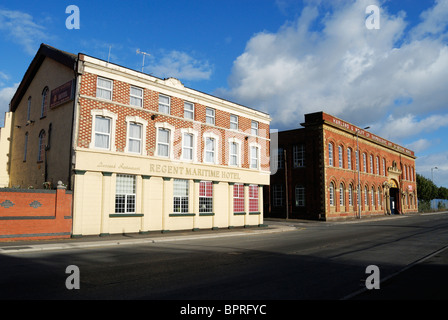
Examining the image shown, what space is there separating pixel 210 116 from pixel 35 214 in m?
14.4

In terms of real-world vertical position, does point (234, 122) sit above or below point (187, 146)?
above

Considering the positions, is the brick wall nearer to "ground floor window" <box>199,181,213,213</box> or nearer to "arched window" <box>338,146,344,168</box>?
"ground floor window" <box>199,181,213,213</box>

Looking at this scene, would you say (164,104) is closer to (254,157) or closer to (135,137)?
(135,137)

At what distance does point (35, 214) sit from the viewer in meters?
17.3

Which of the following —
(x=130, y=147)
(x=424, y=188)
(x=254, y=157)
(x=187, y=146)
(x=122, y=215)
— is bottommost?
(x=122, y=215)

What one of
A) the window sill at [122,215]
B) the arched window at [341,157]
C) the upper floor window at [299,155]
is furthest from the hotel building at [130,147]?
the arched window at [341,157]

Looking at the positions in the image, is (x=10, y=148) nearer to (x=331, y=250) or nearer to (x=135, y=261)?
(x=135, y=261)

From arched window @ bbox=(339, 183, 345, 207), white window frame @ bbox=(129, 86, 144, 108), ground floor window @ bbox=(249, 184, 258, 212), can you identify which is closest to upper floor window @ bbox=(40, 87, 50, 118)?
white window frame @ bbox=(129, 86, 144, 108)

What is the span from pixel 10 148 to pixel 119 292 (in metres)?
27.6

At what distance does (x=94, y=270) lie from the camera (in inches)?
381

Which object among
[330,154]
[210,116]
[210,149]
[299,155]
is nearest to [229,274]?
[210,149]

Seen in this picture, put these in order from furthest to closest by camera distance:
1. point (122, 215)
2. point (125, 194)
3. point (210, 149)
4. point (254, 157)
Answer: point (254, 157) → point (210, 149) → point (125, 194) → point (122, 215)

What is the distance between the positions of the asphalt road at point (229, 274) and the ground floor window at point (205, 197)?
1185 cm

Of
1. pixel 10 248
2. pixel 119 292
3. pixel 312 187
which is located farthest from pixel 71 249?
pixel 312 187
